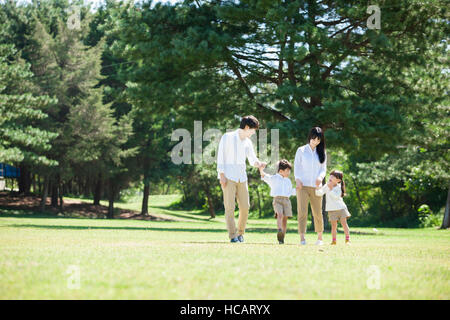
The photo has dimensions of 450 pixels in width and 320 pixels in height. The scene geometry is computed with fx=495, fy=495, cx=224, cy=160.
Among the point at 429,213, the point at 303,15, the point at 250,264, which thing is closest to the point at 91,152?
the point at 303,15

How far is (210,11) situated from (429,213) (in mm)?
19079

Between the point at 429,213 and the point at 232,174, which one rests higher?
the point at 232,174

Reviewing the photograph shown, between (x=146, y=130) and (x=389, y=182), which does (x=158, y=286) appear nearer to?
(x=389, y=182)

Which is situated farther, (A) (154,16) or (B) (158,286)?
(A) (154,16)

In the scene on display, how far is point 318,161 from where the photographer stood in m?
9.69

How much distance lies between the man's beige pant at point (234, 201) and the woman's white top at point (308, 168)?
3.59 ft

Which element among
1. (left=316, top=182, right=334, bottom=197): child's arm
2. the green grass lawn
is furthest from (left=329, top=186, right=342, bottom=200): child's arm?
the green grass lawn

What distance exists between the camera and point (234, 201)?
959 cm

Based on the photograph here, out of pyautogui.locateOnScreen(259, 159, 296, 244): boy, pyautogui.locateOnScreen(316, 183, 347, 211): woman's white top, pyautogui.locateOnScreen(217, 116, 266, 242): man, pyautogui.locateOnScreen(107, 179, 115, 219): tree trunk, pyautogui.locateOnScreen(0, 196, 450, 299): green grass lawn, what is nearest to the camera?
pyautogui.locateOnScreen(0, 196, 450, 299): green grass lawn

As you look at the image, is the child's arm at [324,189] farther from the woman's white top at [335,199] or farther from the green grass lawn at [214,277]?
the green grass lawn at [214,277]

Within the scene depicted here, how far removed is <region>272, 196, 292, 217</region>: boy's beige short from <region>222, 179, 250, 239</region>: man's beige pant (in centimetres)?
59

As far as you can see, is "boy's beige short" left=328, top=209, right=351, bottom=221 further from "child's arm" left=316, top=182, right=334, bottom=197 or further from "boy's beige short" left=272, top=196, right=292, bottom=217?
"boy's beige short" left=272, top=196, right=292, bottom=217

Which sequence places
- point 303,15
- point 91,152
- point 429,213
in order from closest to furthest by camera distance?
point 303,15 → point 429,213 → point 91,152

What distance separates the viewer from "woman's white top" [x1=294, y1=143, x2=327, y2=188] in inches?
380
